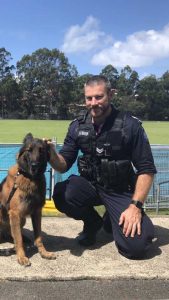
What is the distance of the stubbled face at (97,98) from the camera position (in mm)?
4598

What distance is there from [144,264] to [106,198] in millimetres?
803

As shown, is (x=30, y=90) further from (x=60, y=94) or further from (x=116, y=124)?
(x=116, y=124)

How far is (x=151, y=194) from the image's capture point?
33.9ft

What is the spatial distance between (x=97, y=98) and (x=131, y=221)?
127 centimetres

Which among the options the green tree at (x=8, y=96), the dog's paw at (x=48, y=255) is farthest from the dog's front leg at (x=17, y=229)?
the green tree at (x=8, y=96)

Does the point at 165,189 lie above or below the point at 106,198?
below

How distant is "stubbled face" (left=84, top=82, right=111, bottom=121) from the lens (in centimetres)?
460

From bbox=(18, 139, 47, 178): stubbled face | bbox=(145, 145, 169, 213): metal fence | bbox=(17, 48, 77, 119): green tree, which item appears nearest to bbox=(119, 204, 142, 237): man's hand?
bbox=(18, 139, 47, 178): stubbled face

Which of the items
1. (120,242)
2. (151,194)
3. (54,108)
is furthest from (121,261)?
(54,108)

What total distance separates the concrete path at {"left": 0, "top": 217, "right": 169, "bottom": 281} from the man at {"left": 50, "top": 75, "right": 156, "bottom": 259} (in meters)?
0.15

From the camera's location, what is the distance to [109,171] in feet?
15.1

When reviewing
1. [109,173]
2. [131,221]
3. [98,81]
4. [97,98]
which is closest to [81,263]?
[131,221]

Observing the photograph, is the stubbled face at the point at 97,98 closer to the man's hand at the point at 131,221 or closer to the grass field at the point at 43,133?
the man's hand at the point at 131,221

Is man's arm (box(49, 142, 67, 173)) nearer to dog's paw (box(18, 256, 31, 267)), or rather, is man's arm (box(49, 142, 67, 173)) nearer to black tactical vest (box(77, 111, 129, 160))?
black tactical vest (box(77, 111, 129, 160))
